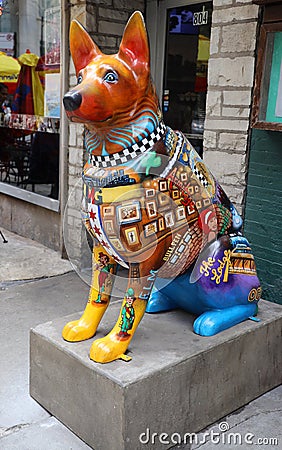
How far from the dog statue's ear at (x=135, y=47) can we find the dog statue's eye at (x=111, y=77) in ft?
0.30

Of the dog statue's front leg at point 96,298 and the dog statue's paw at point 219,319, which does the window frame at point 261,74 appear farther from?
the dog statue's front leg at point 96,298

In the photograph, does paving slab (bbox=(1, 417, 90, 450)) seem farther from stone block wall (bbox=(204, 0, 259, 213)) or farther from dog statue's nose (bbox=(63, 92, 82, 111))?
stone block wall (bbox=(204, 0, 259, 213))

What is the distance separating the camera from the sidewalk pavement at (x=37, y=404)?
244 centimetres

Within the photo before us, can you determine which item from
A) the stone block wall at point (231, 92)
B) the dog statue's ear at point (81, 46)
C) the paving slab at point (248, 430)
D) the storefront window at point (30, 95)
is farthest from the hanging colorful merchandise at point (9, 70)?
the paving slab at point (248, 430)

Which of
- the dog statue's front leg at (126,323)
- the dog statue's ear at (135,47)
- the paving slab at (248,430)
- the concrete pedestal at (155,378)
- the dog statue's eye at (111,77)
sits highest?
the dog statue's ear at (135,47)

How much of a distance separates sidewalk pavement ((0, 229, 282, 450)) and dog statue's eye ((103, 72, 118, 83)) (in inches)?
64.0

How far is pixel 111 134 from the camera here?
211cm

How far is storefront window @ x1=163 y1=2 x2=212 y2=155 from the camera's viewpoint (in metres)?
4.54

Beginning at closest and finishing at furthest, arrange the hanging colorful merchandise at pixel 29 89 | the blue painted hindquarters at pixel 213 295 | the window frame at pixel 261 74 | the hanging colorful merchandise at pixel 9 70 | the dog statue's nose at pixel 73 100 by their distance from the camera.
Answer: the dog statue's nose at pixel 73 100
the blue painted hindquarters at pixel 213 295
the window frame at pixel 261 74
the hanging colorful merchandise at pixel 29 89
the hanging colorful merchandise at pixel 9 70

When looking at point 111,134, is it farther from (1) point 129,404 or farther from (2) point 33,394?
(2) point 33,394

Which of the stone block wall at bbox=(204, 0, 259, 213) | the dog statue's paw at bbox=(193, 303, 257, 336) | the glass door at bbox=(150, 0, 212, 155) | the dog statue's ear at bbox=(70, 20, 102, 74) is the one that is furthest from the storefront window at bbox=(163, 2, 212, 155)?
the dog statue's ear at bbox=(70, 20, 102, 74)

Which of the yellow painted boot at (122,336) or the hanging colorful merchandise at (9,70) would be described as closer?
the yellow painted boot at (122,336)

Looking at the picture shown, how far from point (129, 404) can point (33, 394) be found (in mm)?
795

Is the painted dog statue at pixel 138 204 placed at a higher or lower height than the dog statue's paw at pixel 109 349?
higher
